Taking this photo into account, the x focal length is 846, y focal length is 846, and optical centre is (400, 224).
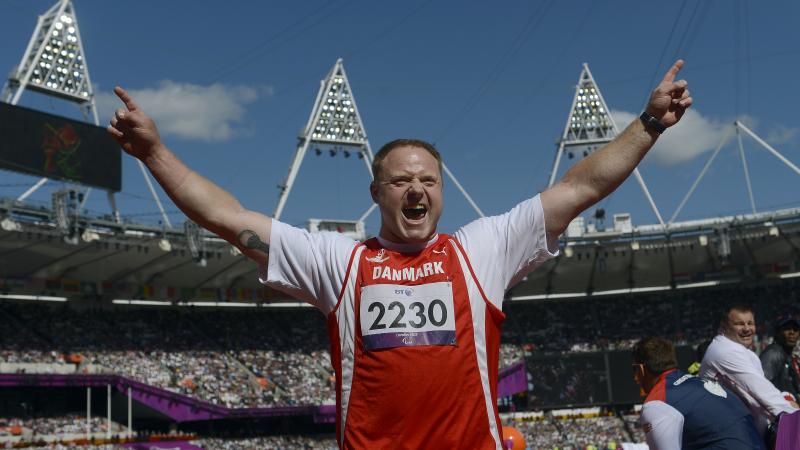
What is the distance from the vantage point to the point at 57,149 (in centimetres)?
3641

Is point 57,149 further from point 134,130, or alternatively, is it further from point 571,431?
point 134,130

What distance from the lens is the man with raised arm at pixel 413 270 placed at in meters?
3.14

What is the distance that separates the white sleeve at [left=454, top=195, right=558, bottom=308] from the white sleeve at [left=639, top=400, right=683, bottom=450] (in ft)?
7.81

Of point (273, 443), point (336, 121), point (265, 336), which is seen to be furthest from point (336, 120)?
Answer: point (273, 443)

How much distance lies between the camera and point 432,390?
3109 mm


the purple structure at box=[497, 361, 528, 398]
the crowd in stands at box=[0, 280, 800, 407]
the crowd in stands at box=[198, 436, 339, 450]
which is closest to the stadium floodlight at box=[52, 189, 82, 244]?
the crowd in stands at box=[0, 280, 800, 407]

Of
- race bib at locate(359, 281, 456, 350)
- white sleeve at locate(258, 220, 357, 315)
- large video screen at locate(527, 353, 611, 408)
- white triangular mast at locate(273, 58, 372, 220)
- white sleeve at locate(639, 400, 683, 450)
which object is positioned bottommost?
large video screen at locate(527, 353, 611, 408)

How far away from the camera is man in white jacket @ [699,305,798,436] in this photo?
20.7 feet

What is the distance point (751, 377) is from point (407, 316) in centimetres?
429

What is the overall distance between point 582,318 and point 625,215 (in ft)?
24.6

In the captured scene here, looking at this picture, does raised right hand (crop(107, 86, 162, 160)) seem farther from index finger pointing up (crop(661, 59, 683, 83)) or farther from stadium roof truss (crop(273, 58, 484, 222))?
stadium roof truss (crop(273, 58, 484, 222))

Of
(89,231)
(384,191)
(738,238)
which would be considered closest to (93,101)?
(89,231)

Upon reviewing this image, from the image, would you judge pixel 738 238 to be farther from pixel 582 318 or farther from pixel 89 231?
pixel 89 231

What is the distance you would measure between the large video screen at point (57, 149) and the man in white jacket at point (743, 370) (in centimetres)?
3350
